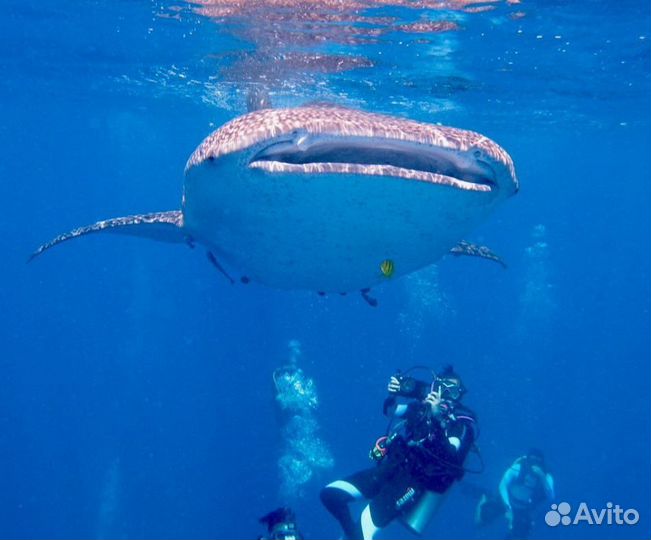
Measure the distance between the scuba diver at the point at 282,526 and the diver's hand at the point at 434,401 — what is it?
96.7 inches

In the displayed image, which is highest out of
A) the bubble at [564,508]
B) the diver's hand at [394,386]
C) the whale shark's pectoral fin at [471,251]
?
the whale shark's pectoral fin at [471,251]

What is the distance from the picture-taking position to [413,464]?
781 centimetres

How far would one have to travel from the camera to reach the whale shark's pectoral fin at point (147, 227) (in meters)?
6.99

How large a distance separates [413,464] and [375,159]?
503cm

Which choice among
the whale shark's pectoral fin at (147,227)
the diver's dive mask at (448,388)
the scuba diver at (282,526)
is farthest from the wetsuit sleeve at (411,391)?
the whale shark's pectoral fin at (147,227)

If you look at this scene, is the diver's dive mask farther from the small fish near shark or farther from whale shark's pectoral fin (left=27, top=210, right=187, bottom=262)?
whale shark's pectoral fin (left=27, top=210, right=187, bottom=262)

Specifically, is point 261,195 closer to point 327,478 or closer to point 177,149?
point 327,478

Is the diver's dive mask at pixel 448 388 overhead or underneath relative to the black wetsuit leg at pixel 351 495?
overhead

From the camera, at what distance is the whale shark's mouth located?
3785 mm

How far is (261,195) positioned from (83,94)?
2801 centimetres

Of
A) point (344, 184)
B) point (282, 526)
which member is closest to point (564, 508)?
point (282, 526)

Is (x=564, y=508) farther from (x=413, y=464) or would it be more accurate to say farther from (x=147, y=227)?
(x=147, y=227)

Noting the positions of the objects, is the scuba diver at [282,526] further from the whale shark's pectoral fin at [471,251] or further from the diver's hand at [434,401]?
the whale shark's pectoral fin at [471,251]

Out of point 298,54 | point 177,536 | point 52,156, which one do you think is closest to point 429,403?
point 298,54
